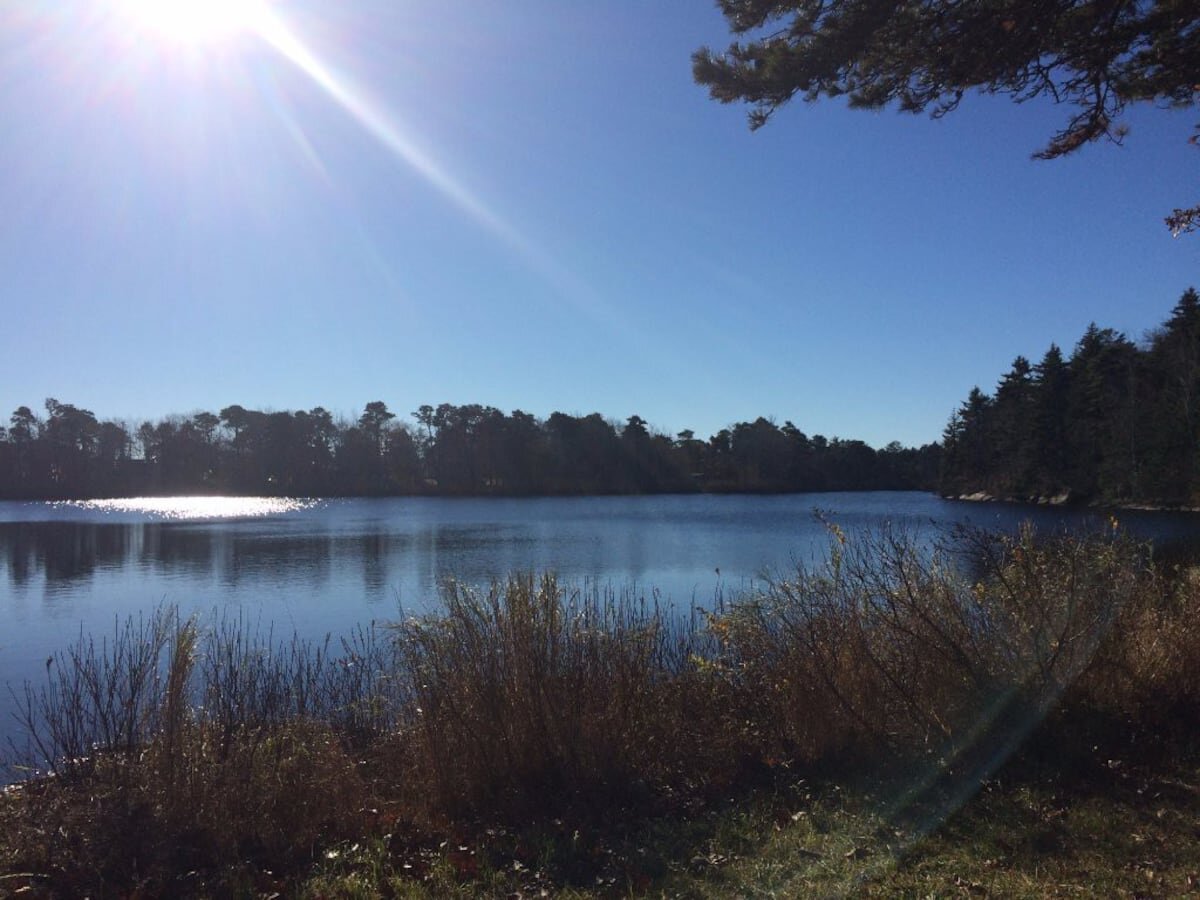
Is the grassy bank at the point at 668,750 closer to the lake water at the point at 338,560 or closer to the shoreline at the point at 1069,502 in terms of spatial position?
the lake water at the point at 338,560

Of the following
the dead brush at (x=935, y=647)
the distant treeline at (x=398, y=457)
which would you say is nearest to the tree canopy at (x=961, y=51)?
the dead brush at (x=935, y=647)

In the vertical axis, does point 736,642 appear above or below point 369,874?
above

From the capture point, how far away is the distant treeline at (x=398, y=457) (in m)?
98.2

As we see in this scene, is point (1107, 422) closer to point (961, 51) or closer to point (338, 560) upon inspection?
point (338, 560)

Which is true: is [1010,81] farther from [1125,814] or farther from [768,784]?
[768,784]

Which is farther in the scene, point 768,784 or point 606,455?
point 606,455

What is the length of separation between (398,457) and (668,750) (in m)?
99.7

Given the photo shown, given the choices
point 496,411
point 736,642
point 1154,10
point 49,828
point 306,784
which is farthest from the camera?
point 496,411

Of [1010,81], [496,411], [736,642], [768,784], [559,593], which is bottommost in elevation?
[768,784]

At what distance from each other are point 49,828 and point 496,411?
94378 mm

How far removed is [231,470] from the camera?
10206cm

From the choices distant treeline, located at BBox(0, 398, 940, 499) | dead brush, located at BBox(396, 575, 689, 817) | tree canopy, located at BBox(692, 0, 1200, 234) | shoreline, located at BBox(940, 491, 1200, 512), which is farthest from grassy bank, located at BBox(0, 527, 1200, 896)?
distant treeline, located at BBox(0, 398, 940, 499)

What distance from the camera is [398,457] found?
336ft

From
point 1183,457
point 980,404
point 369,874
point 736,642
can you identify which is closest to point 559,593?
point 736,642
